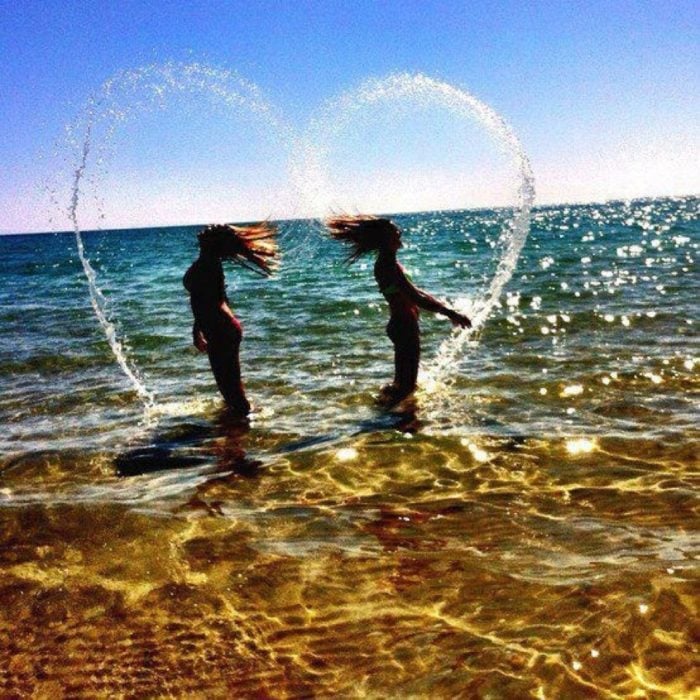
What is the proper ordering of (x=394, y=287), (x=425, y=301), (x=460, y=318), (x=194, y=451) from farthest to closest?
(x=394, y=287), (x=425, y=301), (x=460, y=318), (x=194, y=451)

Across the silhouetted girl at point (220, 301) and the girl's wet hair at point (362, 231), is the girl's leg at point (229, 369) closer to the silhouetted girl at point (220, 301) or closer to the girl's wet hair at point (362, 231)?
the silhouetted girl at point (220, 301)

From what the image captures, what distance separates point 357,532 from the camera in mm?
4391

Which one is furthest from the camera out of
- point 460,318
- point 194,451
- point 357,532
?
→ point 460,318

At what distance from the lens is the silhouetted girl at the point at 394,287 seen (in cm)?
771

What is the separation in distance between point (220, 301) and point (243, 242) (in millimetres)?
762

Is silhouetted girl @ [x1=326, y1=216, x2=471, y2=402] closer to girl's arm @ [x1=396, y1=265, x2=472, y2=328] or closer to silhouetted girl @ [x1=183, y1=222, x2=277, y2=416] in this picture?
girl's arm @ [x1=396, y1=265, x2=472, y2=328]

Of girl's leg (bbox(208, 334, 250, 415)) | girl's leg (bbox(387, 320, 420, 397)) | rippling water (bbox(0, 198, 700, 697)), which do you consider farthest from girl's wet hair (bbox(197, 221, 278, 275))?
rippling water (bbox(0, 198, 700, 697))

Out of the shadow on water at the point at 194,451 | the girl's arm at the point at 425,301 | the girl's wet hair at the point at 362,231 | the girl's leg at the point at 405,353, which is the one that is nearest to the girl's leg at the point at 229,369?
the shadow on water at the point at 194,451

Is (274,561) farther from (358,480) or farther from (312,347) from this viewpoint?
(312,347)

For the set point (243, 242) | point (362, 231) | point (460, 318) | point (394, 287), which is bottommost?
point (460, 318)

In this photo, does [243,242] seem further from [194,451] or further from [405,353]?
[194,451]

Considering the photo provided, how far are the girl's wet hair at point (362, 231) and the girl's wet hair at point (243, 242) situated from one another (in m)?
0.79

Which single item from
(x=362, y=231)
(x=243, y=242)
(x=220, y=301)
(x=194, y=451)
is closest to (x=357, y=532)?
(x=194, y=451)

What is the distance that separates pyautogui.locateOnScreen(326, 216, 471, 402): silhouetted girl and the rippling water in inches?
16.9
